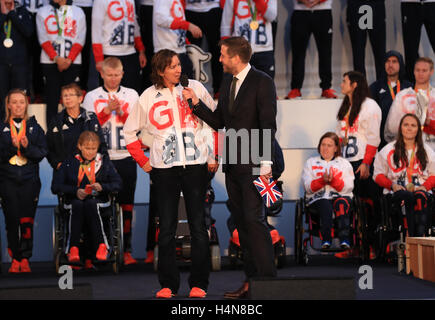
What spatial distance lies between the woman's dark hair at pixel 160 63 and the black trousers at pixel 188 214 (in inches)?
19.3

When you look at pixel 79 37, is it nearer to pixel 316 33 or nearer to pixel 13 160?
pixel 13 160

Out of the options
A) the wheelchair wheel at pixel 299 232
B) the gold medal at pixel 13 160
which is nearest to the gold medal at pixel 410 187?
the wheelchair wheel at pixel 299 232

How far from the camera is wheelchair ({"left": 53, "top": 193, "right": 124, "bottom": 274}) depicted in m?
6.20

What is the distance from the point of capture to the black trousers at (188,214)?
184 inches

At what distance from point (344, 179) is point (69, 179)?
2127 millimetres

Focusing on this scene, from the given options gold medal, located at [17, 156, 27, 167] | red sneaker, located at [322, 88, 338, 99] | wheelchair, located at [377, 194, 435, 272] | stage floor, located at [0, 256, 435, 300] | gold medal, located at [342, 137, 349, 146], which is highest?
red sneaker, located at [322, 88, 338, 99]

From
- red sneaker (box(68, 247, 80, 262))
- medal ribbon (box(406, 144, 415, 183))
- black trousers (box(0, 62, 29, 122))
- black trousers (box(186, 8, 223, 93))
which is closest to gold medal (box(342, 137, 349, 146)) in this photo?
medal ribbon (box(406, 144, 415, 183))

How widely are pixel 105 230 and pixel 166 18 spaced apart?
2.07m

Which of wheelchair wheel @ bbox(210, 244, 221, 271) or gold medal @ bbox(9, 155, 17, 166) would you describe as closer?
wheelchair wheel @ bbox(210, 244, 221, 271)

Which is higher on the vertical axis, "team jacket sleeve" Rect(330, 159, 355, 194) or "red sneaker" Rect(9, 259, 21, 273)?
"team jacket sleeve" Rect(330, 159, 355, 194)

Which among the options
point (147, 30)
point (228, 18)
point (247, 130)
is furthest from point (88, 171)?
point (228, 18)

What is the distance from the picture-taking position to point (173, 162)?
15.3 feet

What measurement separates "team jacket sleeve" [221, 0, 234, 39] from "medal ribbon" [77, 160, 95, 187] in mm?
2090

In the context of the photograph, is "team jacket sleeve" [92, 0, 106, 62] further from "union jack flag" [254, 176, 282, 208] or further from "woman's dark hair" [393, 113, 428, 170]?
"union jack flag" [254, 176, 282, 208]
